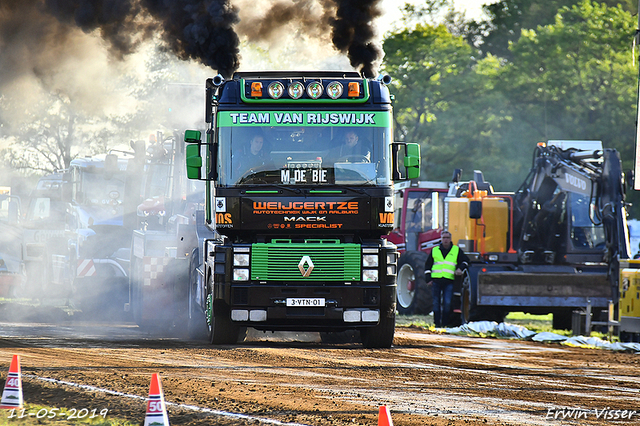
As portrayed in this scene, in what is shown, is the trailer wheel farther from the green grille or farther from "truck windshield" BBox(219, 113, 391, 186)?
"truck windshield" BBox(219, 113, 391, 186)

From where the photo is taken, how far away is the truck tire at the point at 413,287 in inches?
816

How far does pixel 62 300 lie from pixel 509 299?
41.9 ft

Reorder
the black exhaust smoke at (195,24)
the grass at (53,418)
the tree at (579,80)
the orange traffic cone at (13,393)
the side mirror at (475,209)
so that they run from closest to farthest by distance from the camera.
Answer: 1. the grass at (53,418)
2. the orange traffic cone at (13,393)
3. the black exhaust smoke at (195,24)
4. the side mirror at (475,209)
5. the tree at (579,80)

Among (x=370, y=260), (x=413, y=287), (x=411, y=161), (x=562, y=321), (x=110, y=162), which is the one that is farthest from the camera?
(x=413, y=287)

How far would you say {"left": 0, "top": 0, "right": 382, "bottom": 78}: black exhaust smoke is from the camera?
16062mm

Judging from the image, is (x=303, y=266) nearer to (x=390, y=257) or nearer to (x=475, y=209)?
(x=390, y=257)

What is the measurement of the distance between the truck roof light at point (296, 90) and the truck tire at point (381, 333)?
2.86 meters

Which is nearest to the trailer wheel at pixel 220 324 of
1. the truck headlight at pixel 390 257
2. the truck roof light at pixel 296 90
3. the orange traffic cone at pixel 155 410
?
the truck headlight at pixel 390 257

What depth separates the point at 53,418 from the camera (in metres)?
7.52

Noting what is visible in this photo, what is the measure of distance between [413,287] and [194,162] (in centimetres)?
1052

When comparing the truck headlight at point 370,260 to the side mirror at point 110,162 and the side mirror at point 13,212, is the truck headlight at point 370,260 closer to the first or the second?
the side mirror at point 110,162

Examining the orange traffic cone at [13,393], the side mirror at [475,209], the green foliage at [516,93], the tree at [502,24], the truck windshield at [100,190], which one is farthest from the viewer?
the tree at [502,24]

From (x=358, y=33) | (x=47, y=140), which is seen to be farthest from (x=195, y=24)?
(x=47, y=140)

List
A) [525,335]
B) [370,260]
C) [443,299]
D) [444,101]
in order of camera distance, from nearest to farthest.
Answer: [370,260]
[525,335]
[443,299]
[444,101]
